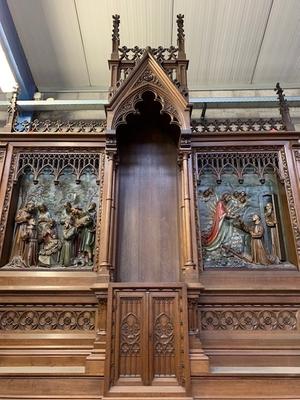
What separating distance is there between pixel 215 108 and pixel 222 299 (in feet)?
11.1

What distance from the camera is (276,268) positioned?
11.8ft

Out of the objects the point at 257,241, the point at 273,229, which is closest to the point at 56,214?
the point at 257,241

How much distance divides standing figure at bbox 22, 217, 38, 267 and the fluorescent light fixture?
7.38 feet

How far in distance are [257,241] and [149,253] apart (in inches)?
45.7

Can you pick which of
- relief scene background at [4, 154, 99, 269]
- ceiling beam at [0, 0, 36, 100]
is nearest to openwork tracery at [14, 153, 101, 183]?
relief scene background at [4, 154, 99, 269]

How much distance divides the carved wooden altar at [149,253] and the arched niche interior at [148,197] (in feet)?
0.04

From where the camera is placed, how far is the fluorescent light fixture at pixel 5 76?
4918mm

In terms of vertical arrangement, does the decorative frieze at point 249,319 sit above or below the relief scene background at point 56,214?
below

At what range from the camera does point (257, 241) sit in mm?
3764

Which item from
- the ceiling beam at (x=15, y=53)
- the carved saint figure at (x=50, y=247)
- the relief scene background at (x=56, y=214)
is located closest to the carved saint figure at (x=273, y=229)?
the relief scene background at (x=56, y=214)

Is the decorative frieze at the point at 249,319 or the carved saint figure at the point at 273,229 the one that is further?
the carved saint figure at the point at 273,229

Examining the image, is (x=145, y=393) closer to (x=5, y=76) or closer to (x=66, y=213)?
(x=66, y=213)

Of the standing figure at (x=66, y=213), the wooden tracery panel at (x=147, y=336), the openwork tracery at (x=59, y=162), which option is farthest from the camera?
the openwork tracery at (x=59, y=162)

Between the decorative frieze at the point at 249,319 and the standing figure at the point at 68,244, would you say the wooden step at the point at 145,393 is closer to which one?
A: the decorative frieze at the point at 249,319
